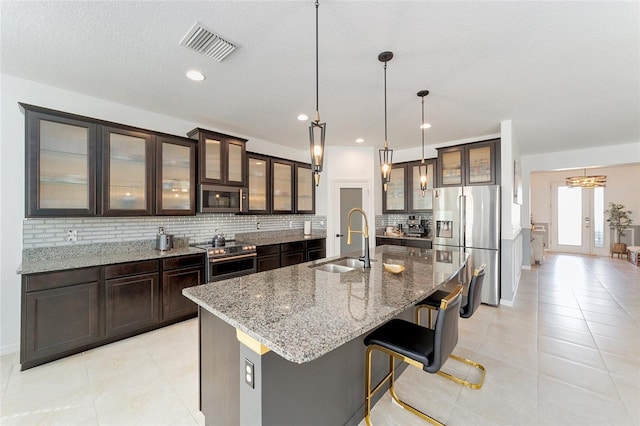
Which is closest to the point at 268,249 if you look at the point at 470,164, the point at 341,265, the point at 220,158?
the point at 220,158

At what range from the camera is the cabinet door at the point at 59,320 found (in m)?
2.30

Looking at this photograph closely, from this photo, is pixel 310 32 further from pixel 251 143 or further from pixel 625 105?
pixel 625 105

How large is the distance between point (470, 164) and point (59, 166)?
215 inches

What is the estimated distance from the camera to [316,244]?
4957 millimetres

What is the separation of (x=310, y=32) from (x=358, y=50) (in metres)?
0.42

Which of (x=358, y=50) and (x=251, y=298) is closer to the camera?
(x=251, y=298)

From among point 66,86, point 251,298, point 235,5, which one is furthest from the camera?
point 66,86

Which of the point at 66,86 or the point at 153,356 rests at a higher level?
the point at 66,86

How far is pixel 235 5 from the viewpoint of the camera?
5.37 feet

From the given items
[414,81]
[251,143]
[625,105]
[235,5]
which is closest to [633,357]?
[625,105]

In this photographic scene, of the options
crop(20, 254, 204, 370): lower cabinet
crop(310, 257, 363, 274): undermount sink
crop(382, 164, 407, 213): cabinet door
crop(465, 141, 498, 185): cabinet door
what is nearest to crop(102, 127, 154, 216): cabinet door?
crop(20, 254, 204, 370): lower cabinet

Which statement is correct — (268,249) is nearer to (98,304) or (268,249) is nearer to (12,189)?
(98,304)

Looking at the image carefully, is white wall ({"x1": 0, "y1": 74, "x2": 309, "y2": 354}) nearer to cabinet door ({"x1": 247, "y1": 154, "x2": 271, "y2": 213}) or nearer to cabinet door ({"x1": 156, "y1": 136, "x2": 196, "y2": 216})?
cabinet door ({"x1": 156, "y1": 136, "x2": 196, "y2": 216})

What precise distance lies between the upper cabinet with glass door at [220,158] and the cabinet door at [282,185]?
74cm
